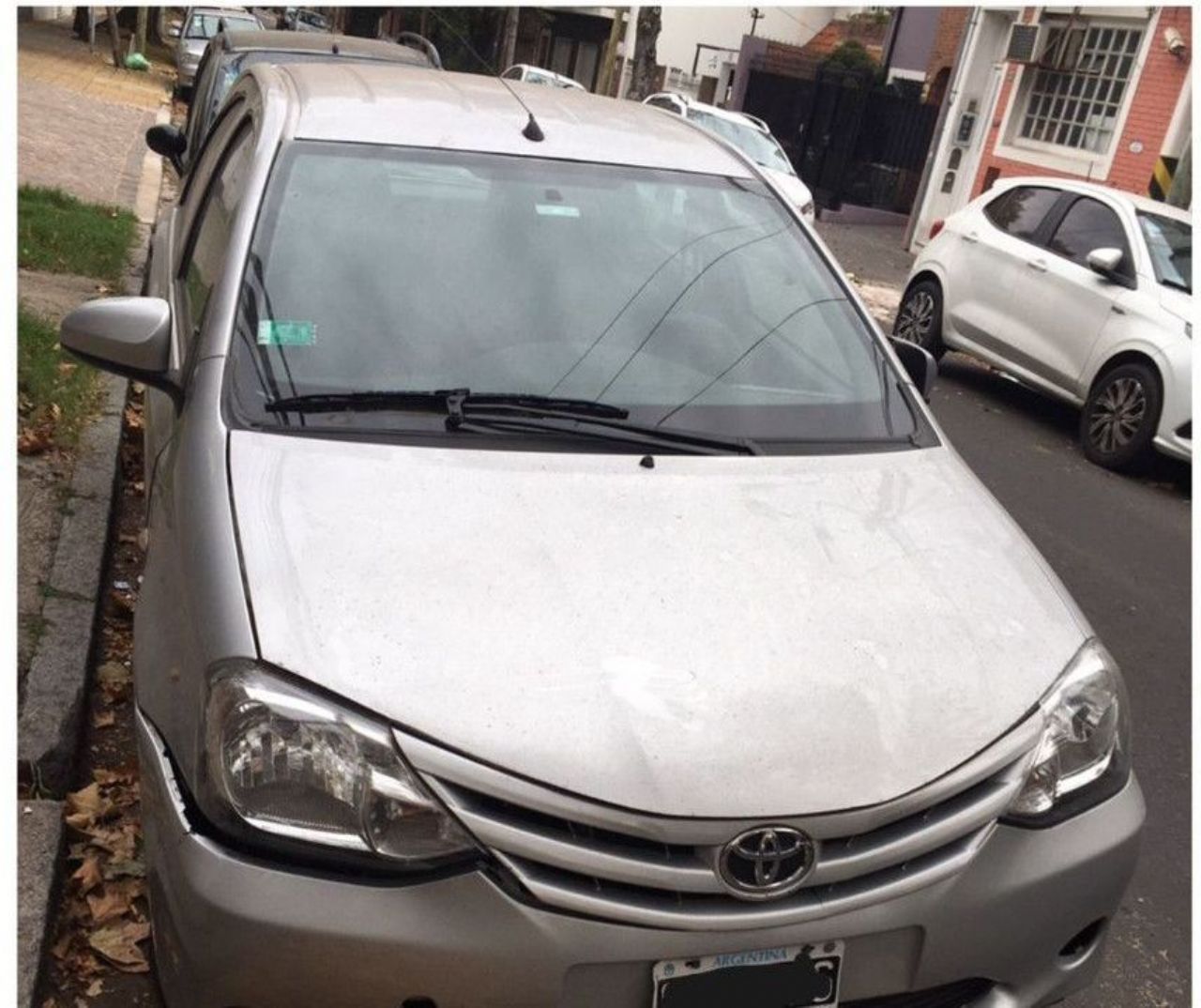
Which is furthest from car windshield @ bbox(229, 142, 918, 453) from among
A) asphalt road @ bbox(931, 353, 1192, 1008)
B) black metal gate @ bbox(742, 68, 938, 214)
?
black metal gate @ bbox(742, 68, 938, 214)

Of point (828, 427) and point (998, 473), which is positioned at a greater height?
point (828, 427)

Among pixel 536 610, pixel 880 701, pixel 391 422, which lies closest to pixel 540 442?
pixel 391 422

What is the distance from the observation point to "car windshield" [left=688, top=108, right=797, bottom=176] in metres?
16.2

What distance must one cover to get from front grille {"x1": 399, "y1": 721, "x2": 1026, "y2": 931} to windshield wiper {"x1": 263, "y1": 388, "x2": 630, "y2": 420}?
0.98 meters

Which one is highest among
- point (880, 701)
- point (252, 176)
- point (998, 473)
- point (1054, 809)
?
point (252, 176)

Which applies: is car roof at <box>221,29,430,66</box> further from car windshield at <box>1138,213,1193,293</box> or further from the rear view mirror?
car windshield at <box>1138,213,1193,293</box>

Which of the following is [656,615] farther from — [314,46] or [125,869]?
[314,46]

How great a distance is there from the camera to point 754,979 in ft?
6.69

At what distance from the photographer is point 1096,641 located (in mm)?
2600

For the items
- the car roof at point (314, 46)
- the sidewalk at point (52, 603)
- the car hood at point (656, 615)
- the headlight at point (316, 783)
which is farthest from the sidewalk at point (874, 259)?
the headlight at point (316, 783)

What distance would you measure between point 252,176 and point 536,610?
5.17ft

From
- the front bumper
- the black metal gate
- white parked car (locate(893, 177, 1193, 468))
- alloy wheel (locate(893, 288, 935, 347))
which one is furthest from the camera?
the black metal gate

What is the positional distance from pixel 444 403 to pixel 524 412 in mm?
179

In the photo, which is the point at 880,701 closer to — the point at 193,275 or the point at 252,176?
the point at 252,176
